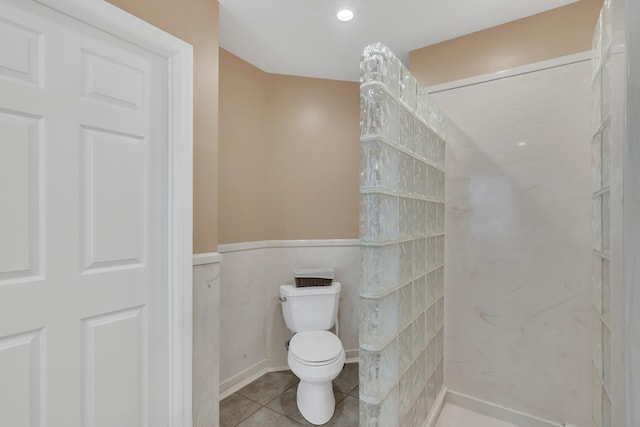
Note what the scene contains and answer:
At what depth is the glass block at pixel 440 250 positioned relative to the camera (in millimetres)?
1914

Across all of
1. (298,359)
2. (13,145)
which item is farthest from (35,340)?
(298,359)

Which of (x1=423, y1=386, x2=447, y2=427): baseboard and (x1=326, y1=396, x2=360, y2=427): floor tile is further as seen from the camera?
(x1=326, y1=396, x2=360, y2=427): floor tile

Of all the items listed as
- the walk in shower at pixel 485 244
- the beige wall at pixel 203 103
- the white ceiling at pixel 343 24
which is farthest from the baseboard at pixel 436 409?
the white ceiling at pixel 343 24

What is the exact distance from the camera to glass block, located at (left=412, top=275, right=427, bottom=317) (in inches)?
60.9

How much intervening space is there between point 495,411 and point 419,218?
4.42 feet

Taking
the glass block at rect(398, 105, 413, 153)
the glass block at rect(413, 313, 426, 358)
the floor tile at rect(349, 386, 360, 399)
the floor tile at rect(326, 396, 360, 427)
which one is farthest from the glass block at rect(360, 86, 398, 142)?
the floor tile at rect(349, 386, 360, 399)

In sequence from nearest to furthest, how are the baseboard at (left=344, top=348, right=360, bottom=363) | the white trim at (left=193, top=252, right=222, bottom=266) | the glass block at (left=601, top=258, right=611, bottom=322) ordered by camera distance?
the glass block at (left=601, top=258, right=611, bottom=322) → the white trim at (left=193, top=252, right=222, bottom=266) → the baseboard at (left=344, top=348, right=360, bottom=363)

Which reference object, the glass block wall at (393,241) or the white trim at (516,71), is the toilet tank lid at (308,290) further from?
the white trim at (516,71)

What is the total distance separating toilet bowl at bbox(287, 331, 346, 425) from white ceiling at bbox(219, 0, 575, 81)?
197 centimetres

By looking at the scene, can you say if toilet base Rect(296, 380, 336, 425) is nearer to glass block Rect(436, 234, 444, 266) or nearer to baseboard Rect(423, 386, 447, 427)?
baseboard Rect(423, 386, 447, 427)

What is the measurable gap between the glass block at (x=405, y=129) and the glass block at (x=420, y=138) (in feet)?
0.19

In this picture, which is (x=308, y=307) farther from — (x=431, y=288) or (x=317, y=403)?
(x=431, y=288)

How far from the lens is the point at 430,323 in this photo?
5.87ft

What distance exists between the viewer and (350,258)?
269 centimetres
